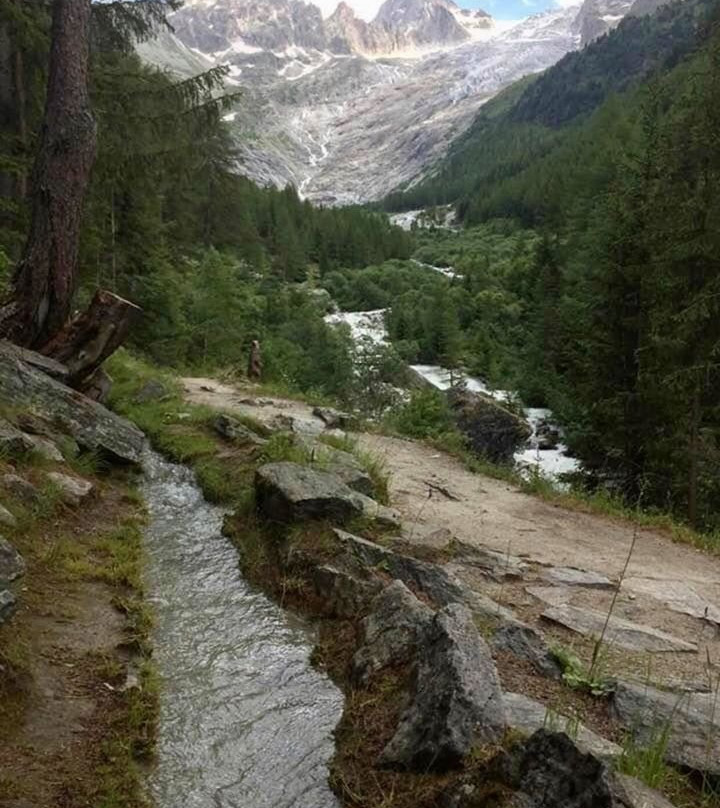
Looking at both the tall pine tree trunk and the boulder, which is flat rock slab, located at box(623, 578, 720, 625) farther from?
the boulder

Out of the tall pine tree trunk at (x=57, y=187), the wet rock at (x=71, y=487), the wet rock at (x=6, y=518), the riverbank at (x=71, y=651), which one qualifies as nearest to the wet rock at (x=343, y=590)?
the riverbank at (x=71, y=651)

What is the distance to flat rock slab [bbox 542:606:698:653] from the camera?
5012 mm

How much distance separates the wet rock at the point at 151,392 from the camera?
12.0m

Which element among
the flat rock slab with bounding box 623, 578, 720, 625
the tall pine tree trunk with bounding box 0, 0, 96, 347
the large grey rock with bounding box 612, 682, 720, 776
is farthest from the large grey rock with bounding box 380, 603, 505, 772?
the tall pine tree trunk with bounding box 0, 0, 96, 347

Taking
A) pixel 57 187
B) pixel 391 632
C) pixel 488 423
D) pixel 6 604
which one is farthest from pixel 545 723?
pixel 488 423

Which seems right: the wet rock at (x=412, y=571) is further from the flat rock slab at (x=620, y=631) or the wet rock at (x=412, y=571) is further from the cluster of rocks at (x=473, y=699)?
the flat rock slab at (x=620, y=631)

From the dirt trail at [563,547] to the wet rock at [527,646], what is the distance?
47 cm

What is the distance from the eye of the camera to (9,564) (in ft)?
13.4

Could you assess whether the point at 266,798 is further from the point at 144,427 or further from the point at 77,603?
the point at 144,427

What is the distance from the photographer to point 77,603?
4.74m

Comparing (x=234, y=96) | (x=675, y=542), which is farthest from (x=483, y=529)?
(x=234, y=96)

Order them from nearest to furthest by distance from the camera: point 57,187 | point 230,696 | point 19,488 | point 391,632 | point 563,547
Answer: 1. point 230,696
2. point 391,632
3. point 19,488
4. point 563,547
5. point 57,187

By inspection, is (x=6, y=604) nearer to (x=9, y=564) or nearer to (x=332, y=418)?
(x=9, y=564)

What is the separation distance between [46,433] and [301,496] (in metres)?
3.14
